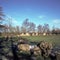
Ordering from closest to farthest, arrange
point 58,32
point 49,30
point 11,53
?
point 11,53 → point 58,32 → point 49,30

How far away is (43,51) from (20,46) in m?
2.01

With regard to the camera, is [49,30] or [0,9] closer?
[0,9]

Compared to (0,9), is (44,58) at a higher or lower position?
lower

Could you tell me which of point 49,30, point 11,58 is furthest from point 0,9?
point 49,30

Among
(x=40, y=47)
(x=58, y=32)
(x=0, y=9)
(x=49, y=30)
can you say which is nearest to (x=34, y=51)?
(x=40, y=47)

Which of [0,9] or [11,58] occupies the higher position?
[0,9]

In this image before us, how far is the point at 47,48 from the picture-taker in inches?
596

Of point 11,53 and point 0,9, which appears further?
point 11,53

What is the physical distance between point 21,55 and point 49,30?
2844cm

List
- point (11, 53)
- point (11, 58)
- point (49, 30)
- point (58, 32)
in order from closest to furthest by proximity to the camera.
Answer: point (11, 58) < point (11, 53) < point (58, 32) < point (49, 30)

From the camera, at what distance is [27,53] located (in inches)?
607

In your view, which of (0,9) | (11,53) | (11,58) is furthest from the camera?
(11,53)

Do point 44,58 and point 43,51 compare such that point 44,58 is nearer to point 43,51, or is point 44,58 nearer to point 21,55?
point 43,51

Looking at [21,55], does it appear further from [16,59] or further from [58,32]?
[58,32]
